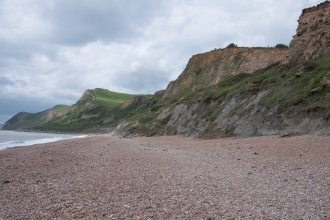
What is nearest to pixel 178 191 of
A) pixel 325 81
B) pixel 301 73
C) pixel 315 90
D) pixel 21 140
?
pixel 315 90

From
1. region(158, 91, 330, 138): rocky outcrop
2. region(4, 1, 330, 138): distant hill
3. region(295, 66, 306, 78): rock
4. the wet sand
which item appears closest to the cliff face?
region(4, 1, 330, 138): distant hill

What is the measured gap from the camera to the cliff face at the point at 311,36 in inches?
899

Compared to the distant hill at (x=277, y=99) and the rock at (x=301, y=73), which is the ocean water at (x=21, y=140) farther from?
the rock at (x=301, y=73)

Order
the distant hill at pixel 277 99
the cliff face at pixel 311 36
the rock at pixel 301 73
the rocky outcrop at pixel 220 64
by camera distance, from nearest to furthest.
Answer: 1. the distant hill at pixel 277 99
2. the rock at pixel 301 73
3. the cliff face at pixel 311 36
4. the rocky outcrop at pixel 220 64

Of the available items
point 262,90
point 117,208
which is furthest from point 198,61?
point 117,208

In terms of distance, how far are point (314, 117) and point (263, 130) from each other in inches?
163

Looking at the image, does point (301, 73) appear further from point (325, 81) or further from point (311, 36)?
point (311, 36)

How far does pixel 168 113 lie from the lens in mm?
45781

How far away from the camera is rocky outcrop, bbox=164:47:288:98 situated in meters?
48.7

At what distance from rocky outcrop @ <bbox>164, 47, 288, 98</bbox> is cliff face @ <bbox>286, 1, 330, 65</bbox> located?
1870 centimetres

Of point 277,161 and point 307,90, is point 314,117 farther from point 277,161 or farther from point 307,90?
point 277,161

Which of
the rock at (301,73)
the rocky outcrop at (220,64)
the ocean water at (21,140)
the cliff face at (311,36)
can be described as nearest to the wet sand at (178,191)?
the rock at (301,73)

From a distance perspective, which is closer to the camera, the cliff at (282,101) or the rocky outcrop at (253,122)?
the rocky outcrop at (253,122)

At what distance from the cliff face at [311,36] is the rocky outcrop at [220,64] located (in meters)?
18.7
